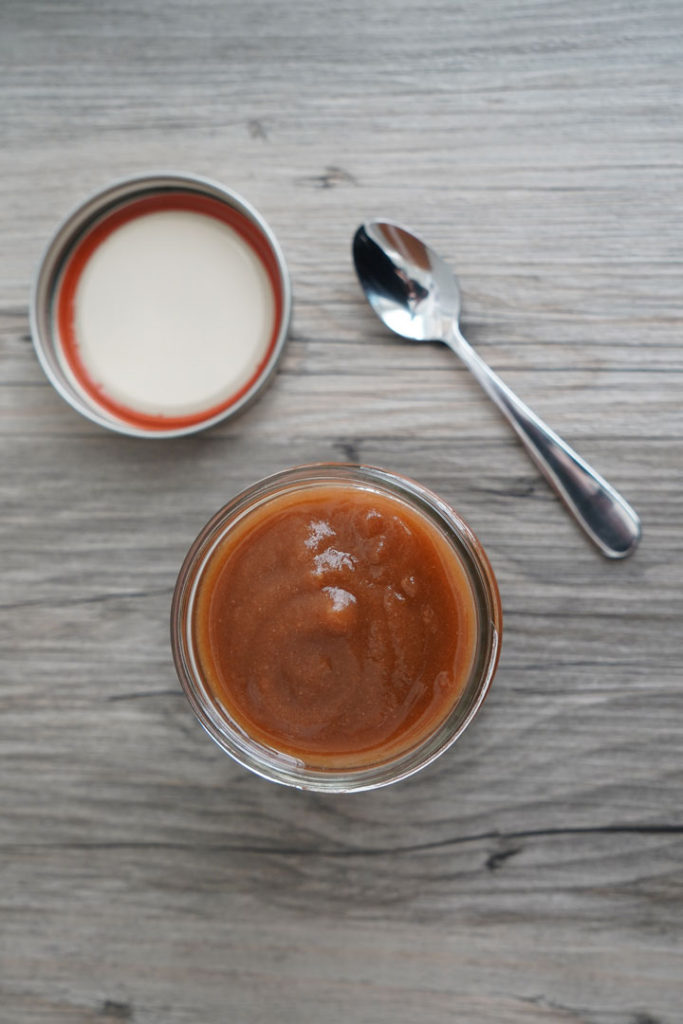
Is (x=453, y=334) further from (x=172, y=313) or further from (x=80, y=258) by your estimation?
(x=80, y=258)

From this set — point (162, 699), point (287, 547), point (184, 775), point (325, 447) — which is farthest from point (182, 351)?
point (184, 775)

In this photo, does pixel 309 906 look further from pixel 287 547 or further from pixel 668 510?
pixel 668 510

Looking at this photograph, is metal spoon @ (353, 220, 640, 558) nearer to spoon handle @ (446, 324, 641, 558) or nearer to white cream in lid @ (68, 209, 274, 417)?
spoon handle @ (446, 324, 641, 558)

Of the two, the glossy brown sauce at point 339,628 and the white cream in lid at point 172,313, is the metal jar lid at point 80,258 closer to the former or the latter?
the white cream in lid at point 172,313

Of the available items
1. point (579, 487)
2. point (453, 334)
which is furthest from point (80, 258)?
point (579, 487)

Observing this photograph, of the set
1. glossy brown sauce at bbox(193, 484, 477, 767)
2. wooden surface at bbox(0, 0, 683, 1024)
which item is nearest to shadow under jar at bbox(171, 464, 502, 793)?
glossy brown sauce at bbox(193, 484, 477, 767)
